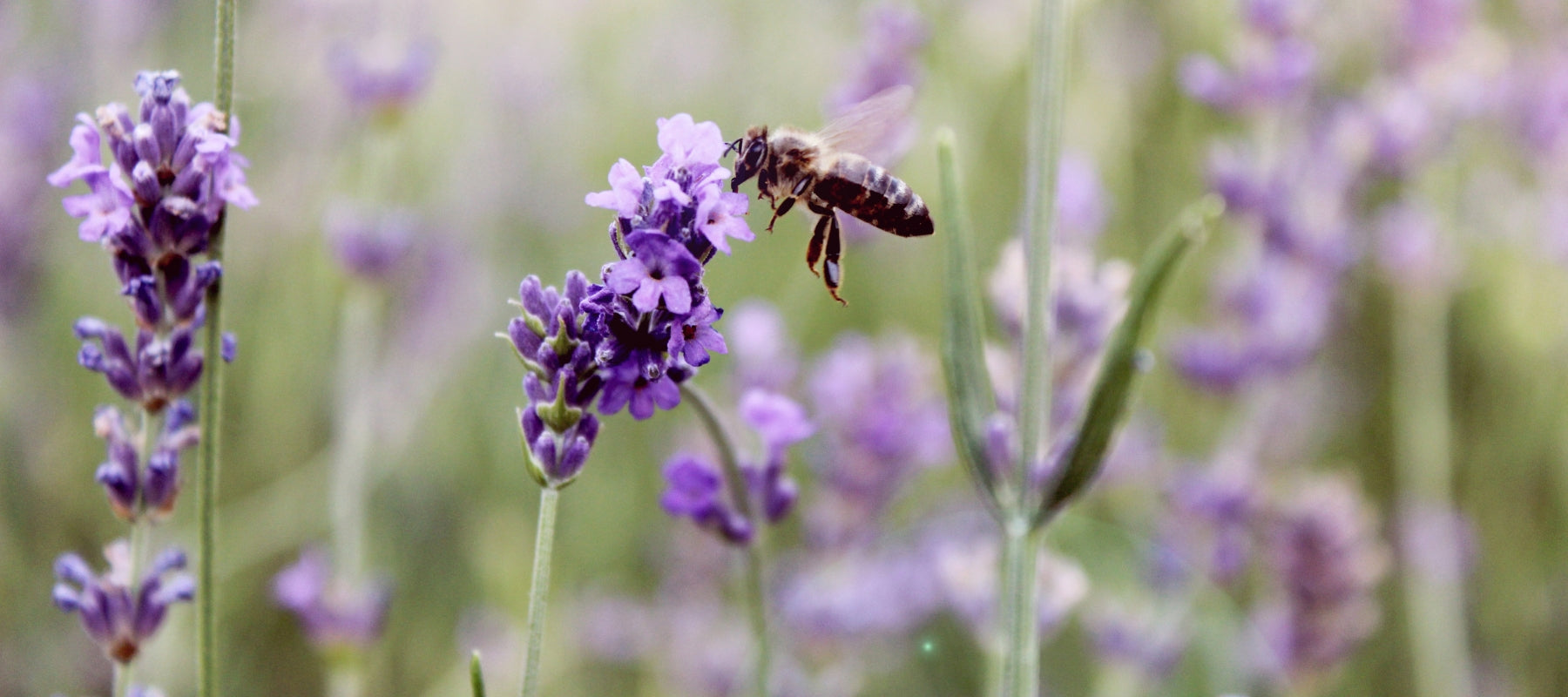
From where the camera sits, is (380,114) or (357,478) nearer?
(357,478)

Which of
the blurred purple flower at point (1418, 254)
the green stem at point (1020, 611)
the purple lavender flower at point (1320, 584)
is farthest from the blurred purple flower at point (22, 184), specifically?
the blurred purple flower at point (1418, 254)

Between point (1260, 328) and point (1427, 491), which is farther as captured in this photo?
point (1427, 491)

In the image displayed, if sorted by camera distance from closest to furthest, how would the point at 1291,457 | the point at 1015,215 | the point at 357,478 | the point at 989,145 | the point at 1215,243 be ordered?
the point at 357,478, the point at 1291,457, the point at 1015,215, the point at 1215,243, the point at 989,145

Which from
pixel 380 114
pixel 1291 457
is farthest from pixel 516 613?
pixel 1291 457

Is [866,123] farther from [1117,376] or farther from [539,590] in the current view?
[539,590]

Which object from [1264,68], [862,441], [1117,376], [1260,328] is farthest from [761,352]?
[1264,68]

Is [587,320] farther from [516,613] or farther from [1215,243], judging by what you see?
[1215,243]

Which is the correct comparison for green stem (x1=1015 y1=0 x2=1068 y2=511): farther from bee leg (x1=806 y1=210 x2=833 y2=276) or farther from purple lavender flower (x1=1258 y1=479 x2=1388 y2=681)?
purple lavender flower (x1=1258 y1=479 x2=1388 y2=681)

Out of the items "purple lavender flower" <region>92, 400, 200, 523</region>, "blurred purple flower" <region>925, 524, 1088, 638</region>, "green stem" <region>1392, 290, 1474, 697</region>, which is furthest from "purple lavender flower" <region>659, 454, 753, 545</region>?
"green stem" <region>1392, 290, 1474, 697</region>
